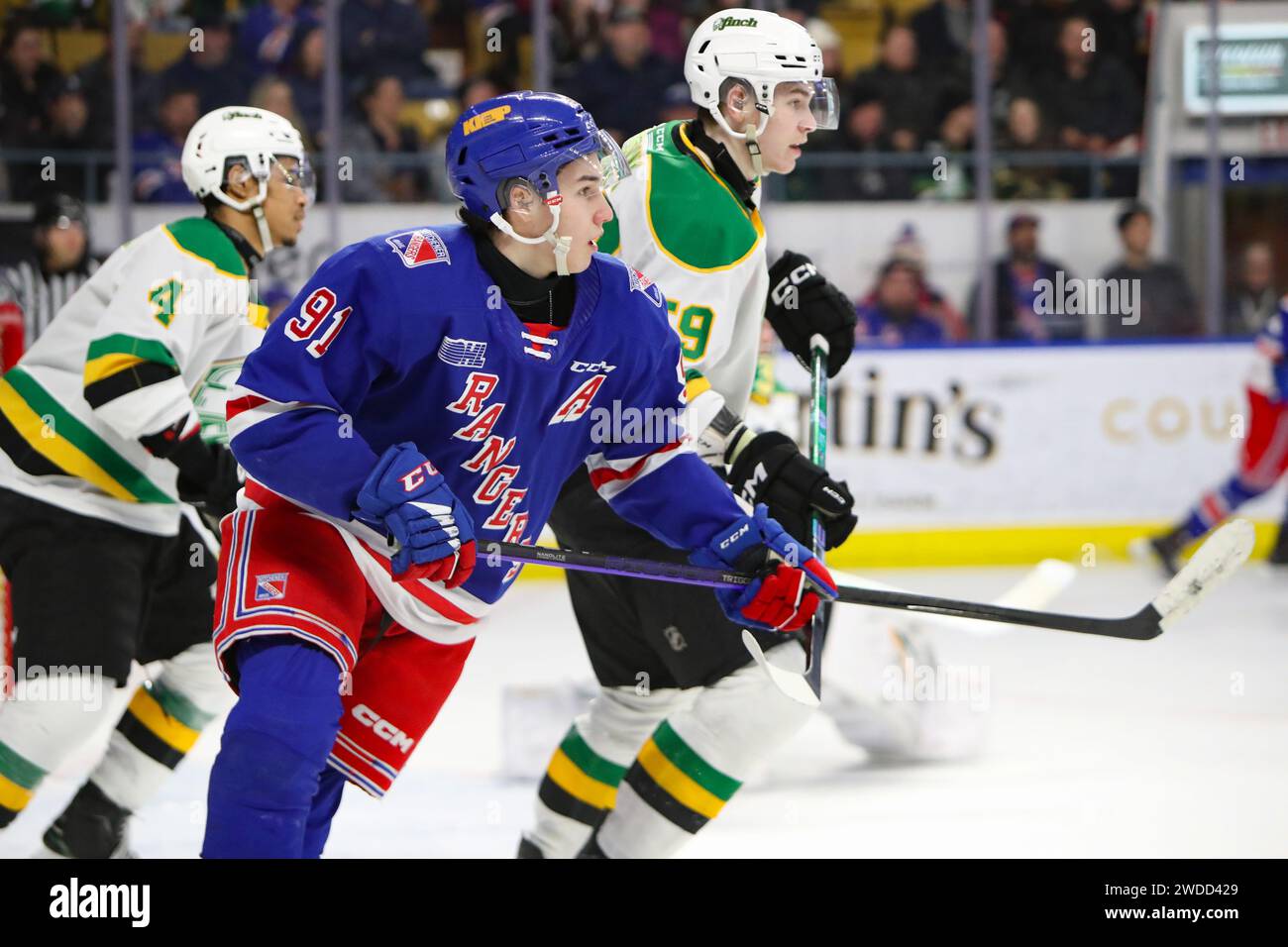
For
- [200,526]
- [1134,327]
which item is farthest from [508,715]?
[1134,327]

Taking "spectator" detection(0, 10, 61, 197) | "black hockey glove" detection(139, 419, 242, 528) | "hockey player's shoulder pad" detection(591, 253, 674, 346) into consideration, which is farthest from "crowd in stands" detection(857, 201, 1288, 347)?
"hockey player's shoulder pad" detection(591, 253, 674, 346)

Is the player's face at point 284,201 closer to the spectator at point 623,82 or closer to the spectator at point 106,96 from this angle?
the spectator at point 106,96

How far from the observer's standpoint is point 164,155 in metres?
6.17

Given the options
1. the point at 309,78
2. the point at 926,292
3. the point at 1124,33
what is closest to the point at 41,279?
the point at 309,78

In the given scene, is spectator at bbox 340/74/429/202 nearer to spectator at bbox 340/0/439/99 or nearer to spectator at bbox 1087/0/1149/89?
spectator at bbox 340/0/439/99

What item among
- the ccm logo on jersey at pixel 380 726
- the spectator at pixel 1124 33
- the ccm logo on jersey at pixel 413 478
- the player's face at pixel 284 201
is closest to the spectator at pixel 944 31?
the spectator at pixel 1124 33

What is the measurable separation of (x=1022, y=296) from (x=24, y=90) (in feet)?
12.1

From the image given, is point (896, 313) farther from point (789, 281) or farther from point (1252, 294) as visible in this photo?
point (789, 281)

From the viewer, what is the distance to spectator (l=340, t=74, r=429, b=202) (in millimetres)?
6395

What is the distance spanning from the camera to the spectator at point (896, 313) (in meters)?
6.75

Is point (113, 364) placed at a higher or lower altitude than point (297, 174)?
lower

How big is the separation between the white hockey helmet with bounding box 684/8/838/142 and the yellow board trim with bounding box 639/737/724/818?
1.01 meters
